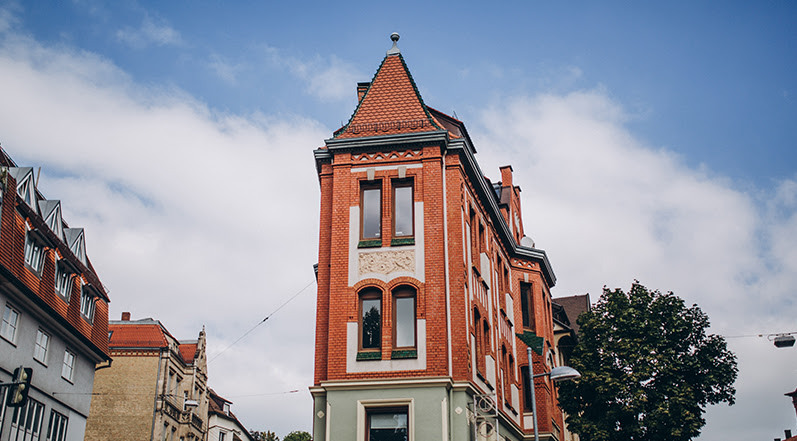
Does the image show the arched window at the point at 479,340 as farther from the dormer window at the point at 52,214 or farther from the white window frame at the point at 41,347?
the dormer window at the point at 52,214

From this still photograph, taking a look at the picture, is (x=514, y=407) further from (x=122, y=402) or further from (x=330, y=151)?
(x=122, y=402)

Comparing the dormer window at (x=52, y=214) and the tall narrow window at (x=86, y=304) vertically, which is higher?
the dormer window at (x=52, y=214)

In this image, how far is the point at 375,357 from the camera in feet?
78.0

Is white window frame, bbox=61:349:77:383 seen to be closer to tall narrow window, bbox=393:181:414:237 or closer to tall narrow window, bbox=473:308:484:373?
tall narrow window, bbox=393:181:414:237

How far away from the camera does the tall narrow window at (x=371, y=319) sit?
24.2 m

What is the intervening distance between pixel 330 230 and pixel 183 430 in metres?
41.7

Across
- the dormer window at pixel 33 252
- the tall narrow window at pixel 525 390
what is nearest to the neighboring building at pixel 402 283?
the tall narrow window at pixel 525 390

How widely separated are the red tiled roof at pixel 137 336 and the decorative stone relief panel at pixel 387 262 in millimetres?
36920

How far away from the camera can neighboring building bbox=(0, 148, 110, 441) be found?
99.4ft

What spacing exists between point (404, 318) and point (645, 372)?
14100mm

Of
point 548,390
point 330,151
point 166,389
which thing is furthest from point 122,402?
point 330,151

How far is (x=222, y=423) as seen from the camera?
76125 mm

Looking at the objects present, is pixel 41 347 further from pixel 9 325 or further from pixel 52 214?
pixel 52 214

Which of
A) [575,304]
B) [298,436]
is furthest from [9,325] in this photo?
[298,436]
